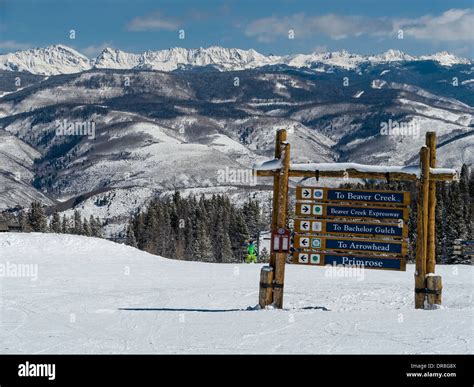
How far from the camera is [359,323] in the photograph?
43.9 feet

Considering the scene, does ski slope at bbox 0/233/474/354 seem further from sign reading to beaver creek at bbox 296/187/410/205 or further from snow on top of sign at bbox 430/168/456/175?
snow on top of sign at bbox 430/168/456/175

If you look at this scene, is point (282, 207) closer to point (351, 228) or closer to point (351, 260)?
point (351, 228)

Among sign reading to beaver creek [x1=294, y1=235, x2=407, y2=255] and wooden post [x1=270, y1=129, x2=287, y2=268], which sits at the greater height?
wooden post [x1=270, y1=129, x2=287, y2=268]

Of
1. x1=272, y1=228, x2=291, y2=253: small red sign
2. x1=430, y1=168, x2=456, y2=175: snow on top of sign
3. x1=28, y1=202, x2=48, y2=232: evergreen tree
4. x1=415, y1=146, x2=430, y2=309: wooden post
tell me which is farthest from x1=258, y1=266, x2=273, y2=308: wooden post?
x1=28, y1=202, x2=48, y2=232: evergreen tree

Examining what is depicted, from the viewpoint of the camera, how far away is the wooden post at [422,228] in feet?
53.9

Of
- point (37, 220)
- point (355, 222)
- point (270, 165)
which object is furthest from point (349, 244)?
point (37, 220)

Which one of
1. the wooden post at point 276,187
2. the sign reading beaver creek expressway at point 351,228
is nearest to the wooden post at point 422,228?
the sign reading beaver creek expressway at point 351,228

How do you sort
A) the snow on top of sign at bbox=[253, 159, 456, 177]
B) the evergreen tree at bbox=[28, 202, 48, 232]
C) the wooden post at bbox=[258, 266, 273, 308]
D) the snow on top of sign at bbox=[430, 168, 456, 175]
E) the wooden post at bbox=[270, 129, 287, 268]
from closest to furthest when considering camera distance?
the snow on top of sign at bbox=[430, 168, 456, 175], the snow on top of sign at bbox=[253, 159, 456, 177], the wooden post at bbox=[258, 266, 273, 308], the wooden post at bbox=[270, 129, 287, 268], the evergreen tree at bbox=[28, 202, 48, 232]

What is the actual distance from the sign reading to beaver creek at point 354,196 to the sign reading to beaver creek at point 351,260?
133 centimetres

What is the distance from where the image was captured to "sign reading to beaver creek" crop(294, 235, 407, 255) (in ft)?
55.2

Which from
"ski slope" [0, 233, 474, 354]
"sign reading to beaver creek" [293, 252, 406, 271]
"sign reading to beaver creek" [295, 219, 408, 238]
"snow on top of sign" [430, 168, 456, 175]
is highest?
"snow on top of sign" [430, 168, 456, 175]

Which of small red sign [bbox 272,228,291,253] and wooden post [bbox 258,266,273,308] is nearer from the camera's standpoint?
wooden post [bbox 258,266,273,308]
